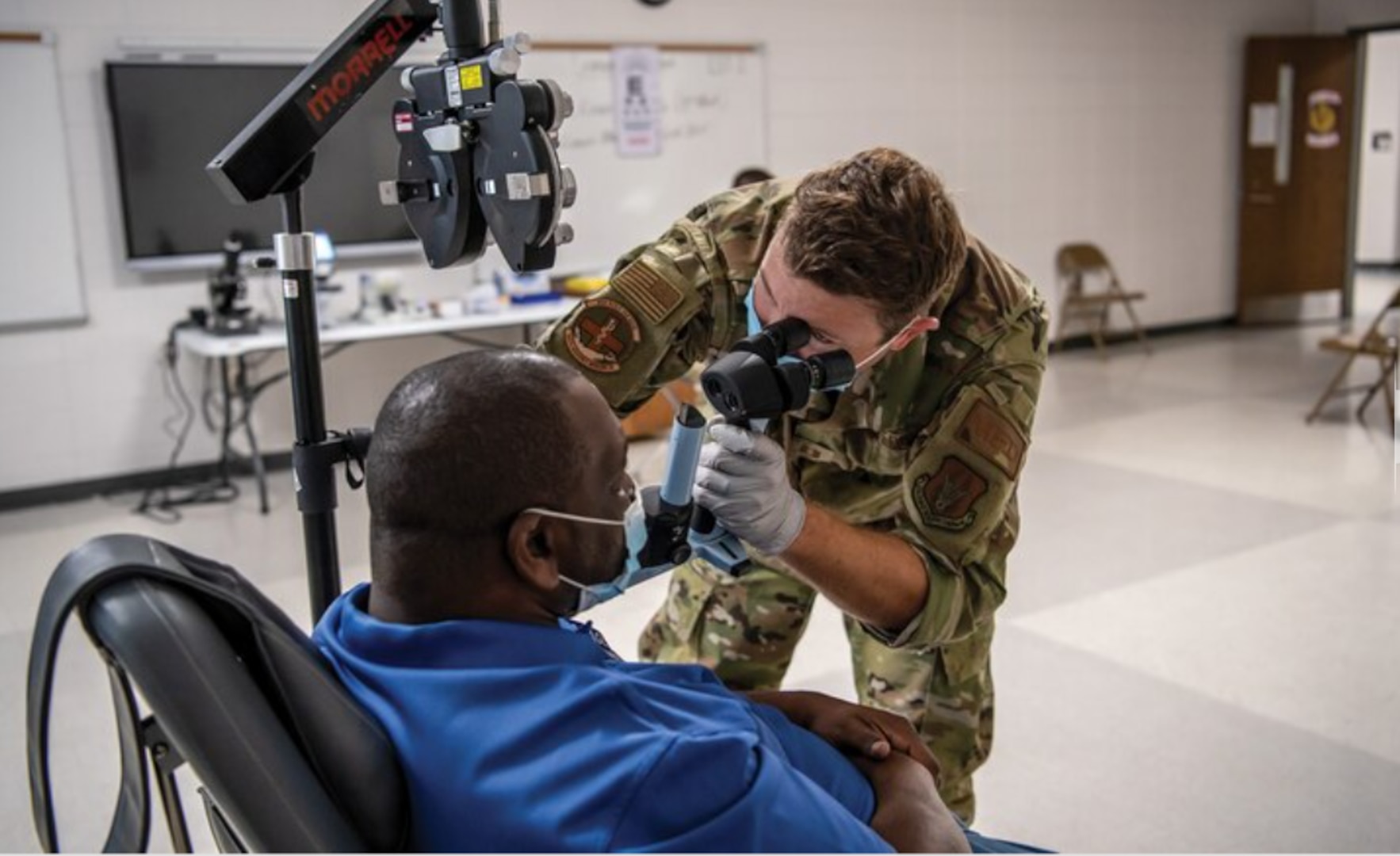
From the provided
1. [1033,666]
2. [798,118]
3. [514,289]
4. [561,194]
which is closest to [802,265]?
[561,194]

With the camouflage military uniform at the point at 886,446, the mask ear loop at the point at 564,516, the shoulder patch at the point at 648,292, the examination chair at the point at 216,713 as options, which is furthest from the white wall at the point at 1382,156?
the examination chair at the point at 216,713

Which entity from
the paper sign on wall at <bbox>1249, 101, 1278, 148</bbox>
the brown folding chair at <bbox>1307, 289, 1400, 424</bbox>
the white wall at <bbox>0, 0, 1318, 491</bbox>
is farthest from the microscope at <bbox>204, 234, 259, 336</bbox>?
the paper sign on wall at <bbox>1249, 101, 1278, 148</bbox>

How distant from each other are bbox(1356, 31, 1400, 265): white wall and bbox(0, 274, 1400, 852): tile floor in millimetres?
6035

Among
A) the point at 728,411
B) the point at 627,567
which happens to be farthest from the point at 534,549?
the point at 728,411

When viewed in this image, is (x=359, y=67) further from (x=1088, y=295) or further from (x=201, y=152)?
(x=1088, y=295)

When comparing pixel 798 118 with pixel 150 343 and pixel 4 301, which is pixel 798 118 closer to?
pixel 150 343

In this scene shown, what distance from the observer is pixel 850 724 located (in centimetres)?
139

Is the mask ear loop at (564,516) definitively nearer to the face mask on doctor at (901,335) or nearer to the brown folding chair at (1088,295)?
the face mask on doctor at (901,335)

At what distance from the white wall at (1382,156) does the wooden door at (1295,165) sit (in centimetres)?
225

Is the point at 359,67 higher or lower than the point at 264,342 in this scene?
higher

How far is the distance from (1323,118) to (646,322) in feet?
27.7

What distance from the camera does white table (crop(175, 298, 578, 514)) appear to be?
461cm

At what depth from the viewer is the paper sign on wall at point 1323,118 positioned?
862 centimetres

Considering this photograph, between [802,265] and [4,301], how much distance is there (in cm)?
426
